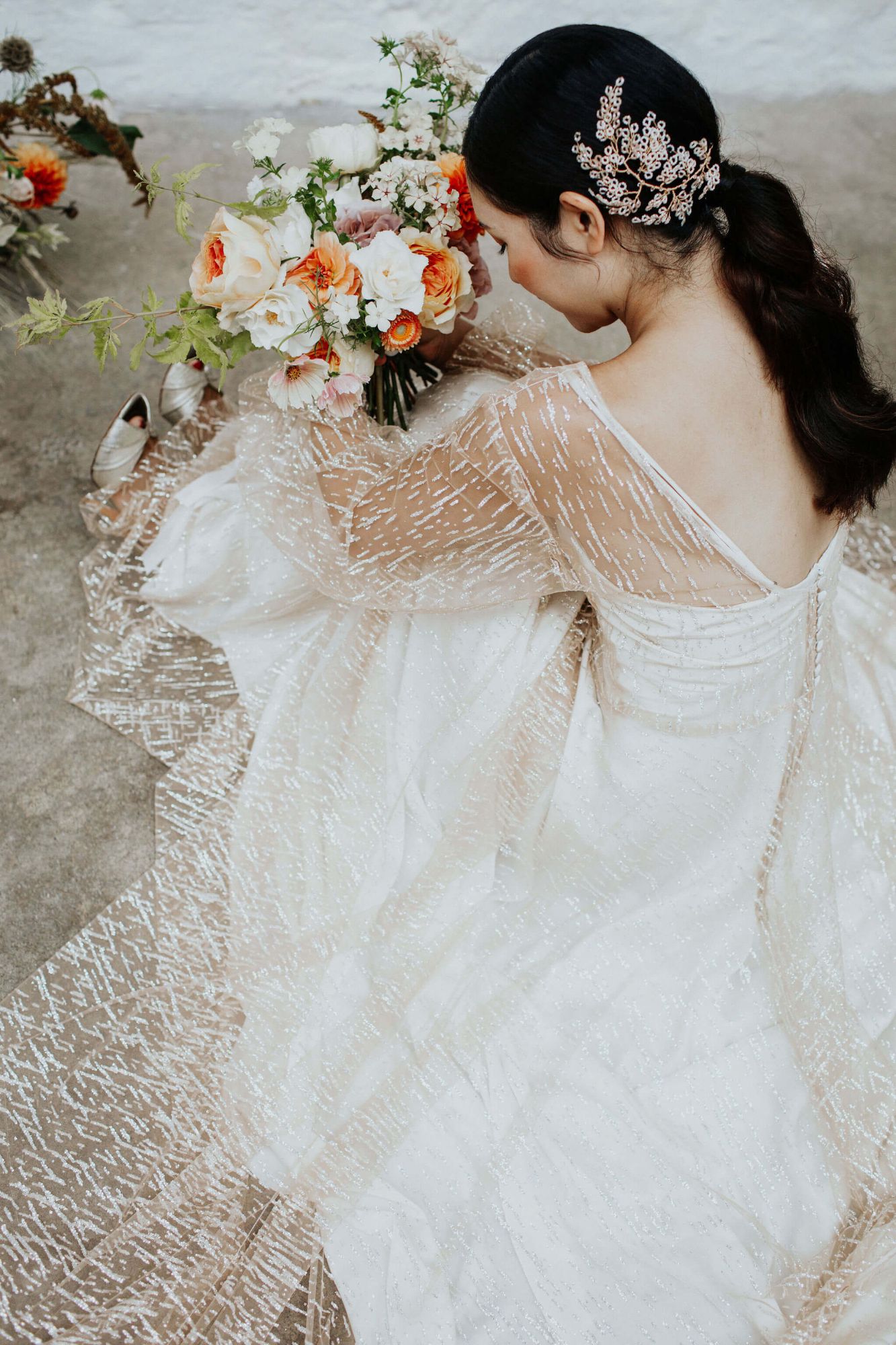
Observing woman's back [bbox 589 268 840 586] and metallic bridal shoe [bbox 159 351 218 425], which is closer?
woman's back [bbox 589 268 840 586]

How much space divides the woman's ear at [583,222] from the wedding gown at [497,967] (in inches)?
5.7

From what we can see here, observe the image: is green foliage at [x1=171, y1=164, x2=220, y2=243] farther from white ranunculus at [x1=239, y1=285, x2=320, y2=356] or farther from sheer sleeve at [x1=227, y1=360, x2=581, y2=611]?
sheer sleeve at [x1=227, y1=360, x2=581, y2=611]

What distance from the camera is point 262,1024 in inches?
49.9

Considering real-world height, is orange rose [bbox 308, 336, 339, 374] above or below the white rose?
above

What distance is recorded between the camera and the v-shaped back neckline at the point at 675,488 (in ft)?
3.27

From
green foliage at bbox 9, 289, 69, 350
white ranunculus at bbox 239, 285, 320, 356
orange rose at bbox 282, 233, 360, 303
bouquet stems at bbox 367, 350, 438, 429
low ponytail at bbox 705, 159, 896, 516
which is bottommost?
bouquet stems at bbox 367, 350, 438, 429

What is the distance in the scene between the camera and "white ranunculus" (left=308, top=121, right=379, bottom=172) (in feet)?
3.80

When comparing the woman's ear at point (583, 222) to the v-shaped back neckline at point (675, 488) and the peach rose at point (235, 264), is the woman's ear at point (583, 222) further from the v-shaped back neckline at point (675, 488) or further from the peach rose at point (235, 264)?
the peach rose at point (235, 264)

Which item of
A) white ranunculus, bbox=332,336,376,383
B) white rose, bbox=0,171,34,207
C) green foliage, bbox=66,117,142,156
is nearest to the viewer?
white ranunculus, bbox=332,336,376,383

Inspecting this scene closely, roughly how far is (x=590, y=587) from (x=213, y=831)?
65 cm

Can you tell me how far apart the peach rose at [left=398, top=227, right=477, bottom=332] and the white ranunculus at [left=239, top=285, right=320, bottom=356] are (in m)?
0.14

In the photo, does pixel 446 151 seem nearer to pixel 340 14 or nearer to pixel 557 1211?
pixel 557 1211

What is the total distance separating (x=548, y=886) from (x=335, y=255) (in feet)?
2.52

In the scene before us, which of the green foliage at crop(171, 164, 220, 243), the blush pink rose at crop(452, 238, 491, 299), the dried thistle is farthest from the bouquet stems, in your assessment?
the dried thistle
